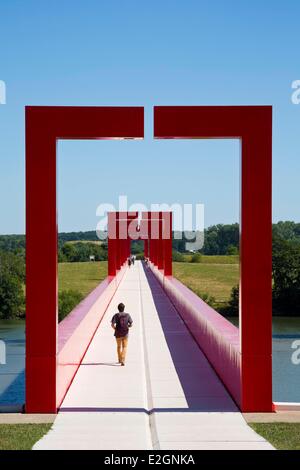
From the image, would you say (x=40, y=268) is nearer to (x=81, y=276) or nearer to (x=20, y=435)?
(x=20, y=435)

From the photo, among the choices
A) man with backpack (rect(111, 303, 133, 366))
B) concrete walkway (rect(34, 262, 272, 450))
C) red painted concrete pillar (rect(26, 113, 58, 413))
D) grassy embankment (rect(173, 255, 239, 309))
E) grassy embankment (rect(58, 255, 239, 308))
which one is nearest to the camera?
concrete walkway (rect(34, 262, 272, 450))

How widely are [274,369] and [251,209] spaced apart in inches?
731

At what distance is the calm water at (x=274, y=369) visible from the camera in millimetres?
19517

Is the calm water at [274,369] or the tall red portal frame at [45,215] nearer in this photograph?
the tall red portal frame at [45,215]

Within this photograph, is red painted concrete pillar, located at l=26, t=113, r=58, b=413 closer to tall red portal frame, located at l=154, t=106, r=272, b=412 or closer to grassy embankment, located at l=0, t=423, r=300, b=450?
grassy embankment, located at l=0, t=423, r=300, b=450

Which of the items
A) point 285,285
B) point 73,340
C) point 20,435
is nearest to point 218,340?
point 73,340

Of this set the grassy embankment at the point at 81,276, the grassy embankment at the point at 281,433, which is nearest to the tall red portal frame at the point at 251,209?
the grassy embankment at the point at 281,433

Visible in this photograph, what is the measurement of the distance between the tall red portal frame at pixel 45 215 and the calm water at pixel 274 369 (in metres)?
1.01

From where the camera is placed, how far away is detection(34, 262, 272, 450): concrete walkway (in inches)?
270

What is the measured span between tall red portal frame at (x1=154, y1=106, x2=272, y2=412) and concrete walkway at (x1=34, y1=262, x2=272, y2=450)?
577 mm

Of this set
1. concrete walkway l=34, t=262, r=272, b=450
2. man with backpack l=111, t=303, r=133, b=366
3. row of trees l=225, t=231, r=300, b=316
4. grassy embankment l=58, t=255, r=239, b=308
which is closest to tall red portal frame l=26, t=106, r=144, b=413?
concrete walkway l=34, t=262, r=272, b=450

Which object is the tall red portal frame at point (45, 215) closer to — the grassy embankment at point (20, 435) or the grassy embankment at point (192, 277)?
the grassy embankment at point (20, 435)

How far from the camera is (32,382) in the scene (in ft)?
27.3
